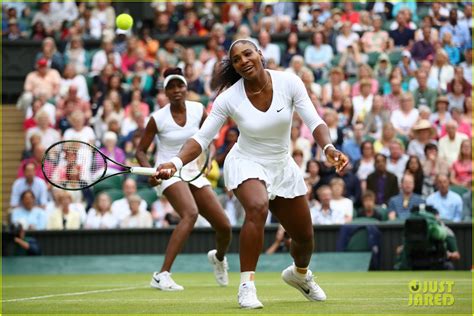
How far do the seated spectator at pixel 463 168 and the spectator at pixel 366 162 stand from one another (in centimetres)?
122

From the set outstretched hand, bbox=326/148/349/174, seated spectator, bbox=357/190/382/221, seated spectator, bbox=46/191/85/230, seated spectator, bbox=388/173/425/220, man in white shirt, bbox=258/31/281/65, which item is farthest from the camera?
man in white shirt, bbox=258/31/281/65

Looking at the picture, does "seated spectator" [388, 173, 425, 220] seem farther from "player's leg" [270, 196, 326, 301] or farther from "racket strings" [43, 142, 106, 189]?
"player's leg" [270, 196, 326, 301]

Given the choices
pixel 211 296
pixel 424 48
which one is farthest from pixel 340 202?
pixel 211 296

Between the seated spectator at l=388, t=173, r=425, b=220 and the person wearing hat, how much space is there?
3.39 feet

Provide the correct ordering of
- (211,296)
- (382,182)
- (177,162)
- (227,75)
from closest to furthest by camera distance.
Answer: (177,162), (227,75), (211,296), (382,182)

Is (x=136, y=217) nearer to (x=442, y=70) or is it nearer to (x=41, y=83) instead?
(x=41, y=83)

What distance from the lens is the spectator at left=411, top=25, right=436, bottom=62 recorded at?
19719 mm

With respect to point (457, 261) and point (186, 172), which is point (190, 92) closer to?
point (457, 261)

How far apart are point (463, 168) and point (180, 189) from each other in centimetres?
685

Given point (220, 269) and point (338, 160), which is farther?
point (220, 269)

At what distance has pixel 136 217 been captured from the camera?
16.8 metres

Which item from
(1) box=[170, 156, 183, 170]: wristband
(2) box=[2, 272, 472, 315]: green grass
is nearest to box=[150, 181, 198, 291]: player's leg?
(2) box=[2, 272, 472, 315]: green grass

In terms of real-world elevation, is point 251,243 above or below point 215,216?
above

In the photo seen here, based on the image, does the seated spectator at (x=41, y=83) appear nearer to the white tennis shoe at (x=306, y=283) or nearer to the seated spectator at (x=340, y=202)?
the seated spectator at (x=340, y=202)
